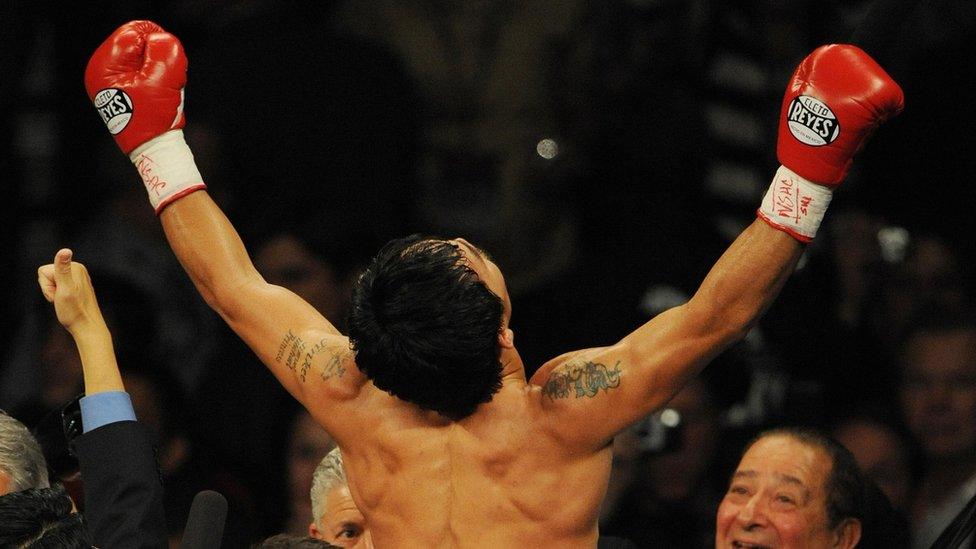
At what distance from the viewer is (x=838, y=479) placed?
2.54 m

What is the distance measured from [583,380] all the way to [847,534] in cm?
82

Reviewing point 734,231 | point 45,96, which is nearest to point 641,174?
point 734,231

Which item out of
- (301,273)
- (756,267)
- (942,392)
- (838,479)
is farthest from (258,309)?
(942,392)

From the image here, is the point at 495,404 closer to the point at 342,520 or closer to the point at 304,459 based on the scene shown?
the point at 342,520

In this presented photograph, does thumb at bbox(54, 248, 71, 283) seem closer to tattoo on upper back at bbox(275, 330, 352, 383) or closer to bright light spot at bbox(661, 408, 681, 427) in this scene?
tattoo on upper back at bbox(275, 330, 352, 383)

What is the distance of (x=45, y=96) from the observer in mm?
3959

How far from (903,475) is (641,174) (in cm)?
108

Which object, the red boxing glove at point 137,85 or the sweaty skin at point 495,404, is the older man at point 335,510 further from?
the red boxing glove at point 137,85

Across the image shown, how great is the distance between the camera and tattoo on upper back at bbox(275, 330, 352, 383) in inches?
81.8

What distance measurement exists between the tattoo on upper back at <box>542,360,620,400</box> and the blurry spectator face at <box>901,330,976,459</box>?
61.8 inches

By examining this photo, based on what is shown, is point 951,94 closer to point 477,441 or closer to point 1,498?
point 477,441

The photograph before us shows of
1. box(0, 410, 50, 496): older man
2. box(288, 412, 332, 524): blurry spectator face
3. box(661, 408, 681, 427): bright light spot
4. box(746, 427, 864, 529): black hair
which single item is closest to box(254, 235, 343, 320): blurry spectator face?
box(288, 412, 332, 524): blurry spectator face

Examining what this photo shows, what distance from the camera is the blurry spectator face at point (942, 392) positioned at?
328cm

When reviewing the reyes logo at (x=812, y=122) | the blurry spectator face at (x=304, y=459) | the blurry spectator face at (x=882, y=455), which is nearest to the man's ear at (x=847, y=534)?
the blurry spectator face at (x=882, y=455)
